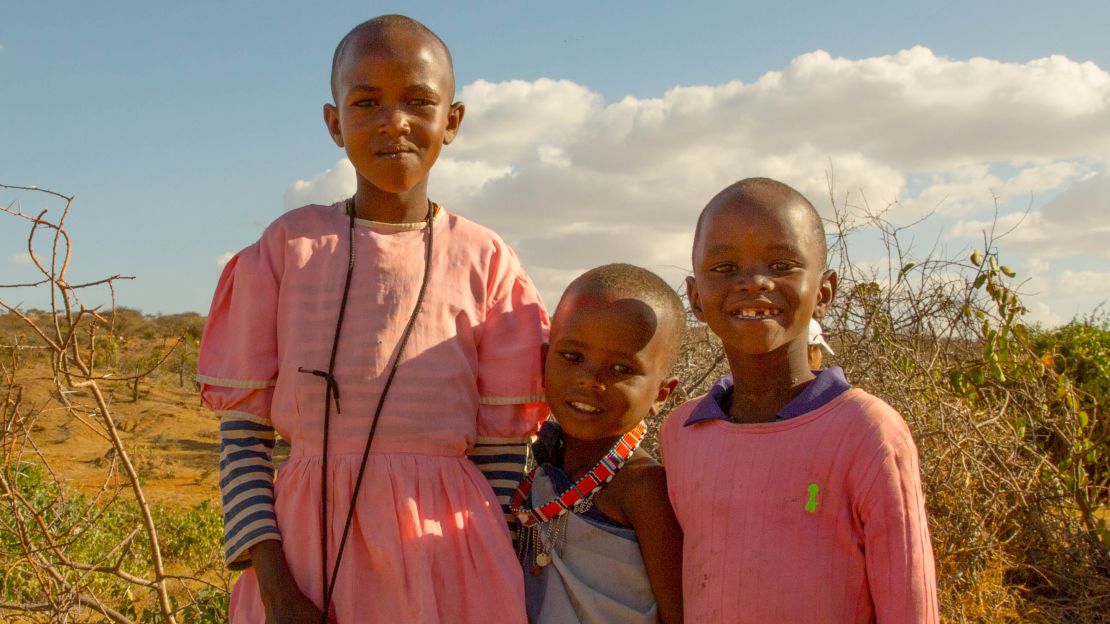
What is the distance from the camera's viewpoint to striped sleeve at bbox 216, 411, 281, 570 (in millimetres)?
1720

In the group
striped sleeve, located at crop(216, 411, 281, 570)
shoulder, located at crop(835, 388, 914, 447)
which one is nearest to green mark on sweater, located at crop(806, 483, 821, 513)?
shoulder, located at crop(835, 388, 914, 447)

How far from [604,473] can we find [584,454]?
119 millimetres

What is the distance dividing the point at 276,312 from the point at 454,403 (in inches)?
15.5

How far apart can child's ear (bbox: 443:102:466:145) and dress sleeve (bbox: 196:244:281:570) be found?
1.51 ft

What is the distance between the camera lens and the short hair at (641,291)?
201 centimetres

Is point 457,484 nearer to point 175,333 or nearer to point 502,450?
point 502,450

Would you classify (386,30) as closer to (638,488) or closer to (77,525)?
(638,488)

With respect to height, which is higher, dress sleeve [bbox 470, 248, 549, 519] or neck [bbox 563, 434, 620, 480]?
dress sleeve [bbox 470, 248, 549, 519]

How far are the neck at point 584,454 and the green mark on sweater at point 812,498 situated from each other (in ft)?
1.54

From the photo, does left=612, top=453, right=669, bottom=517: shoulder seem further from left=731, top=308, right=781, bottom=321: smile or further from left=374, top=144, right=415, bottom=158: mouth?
left=374, top=144, right=415, bottom=158: mouth

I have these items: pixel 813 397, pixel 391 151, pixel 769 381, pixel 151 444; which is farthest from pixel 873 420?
pixel 151 444

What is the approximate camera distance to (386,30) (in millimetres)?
1863

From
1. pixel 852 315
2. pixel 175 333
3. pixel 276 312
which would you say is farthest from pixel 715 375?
pixel 175 333

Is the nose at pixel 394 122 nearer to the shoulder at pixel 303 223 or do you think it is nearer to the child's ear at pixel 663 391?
the shoulder at pixel 303 223
